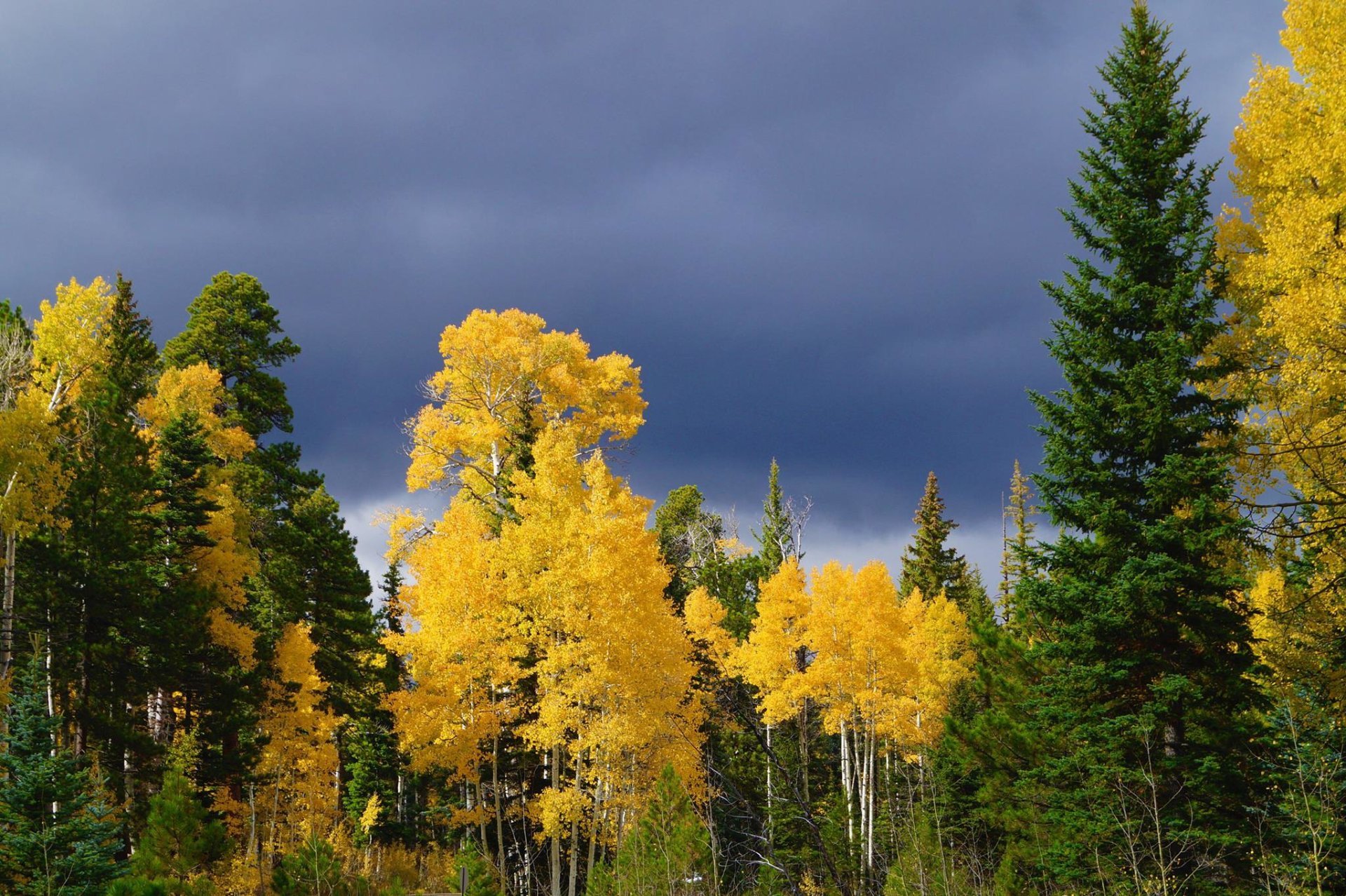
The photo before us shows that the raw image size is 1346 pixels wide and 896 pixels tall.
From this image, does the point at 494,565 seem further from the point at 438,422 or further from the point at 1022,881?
the point at 1022,881

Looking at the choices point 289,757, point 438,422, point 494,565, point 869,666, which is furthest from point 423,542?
point 869,666

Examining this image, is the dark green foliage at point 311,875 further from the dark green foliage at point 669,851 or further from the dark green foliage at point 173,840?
the dark green foliage at point 669,851

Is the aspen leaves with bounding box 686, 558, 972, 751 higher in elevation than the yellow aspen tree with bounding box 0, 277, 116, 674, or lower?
lower

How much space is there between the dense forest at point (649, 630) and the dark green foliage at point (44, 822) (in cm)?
6

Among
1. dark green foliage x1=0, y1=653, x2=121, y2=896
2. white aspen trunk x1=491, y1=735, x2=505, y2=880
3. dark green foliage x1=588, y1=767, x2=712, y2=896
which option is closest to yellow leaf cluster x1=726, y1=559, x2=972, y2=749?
white aspen trunk x1=491, y1=735, x2=505, y2=880

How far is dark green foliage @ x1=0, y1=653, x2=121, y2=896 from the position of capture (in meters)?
10.3

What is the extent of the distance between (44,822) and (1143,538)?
1426 centimetres

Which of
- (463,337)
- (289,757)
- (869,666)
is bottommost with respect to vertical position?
(289,757)

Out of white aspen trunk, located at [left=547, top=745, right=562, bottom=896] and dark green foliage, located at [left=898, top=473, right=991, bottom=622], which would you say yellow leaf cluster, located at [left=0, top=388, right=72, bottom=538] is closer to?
white aspen trunk, located at [left=547, top=745, right=562, bottom=896]

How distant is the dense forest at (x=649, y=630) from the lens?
1107cm

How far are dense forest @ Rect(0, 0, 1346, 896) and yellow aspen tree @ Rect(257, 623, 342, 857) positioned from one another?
161 millimetres

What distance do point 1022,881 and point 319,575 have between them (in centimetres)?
1923

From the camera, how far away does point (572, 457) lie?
2084cm

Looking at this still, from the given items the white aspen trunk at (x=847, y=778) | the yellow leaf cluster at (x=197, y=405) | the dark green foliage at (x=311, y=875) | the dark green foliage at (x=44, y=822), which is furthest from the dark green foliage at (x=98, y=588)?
the white aspen trunk at (x=847, y=778)
